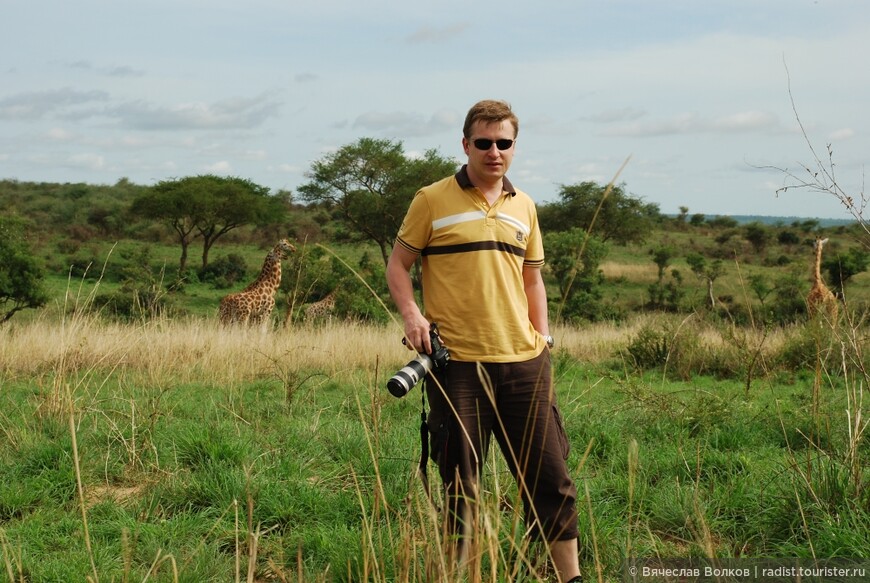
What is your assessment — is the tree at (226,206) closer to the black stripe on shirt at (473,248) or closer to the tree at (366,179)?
the tree at (366,179)

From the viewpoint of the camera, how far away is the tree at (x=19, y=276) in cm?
1581

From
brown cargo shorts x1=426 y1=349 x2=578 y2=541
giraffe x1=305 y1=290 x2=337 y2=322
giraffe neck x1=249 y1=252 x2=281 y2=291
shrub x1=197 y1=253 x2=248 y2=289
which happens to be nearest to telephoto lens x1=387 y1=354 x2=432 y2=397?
brown cargo shorts x1=426 y1=349 x2=578 y2=541

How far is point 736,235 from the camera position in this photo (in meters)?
44.4

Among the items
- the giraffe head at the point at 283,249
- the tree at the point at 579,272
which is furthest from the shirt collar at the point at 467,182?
the tree at the point at 579,272

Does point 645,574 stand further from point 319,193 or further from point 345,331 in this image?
point 319,193

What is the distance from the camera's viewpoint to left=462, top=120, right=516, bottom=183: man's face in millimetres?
3021

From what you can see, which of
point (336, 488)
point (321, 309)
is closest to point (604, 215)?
point (321, 309)

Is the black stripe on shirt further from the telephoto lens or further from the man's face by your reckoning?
the telephoto lens

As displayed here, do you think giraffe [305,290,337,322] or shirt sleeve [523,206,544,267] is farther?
giraffe [305,290,337,322]

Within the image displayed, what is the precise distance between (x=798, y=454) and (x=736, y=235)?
4221 centimetres

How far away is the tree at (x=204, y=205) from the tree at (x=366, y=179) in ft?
10.0

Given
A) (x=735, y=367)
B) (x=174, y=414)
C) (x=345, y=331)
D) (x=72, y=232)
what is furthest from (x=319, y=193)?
(x=174, y=414)

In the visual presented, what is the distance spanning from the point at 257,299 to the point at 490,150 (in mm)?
9666

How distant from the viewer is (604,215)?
33.2 meters
